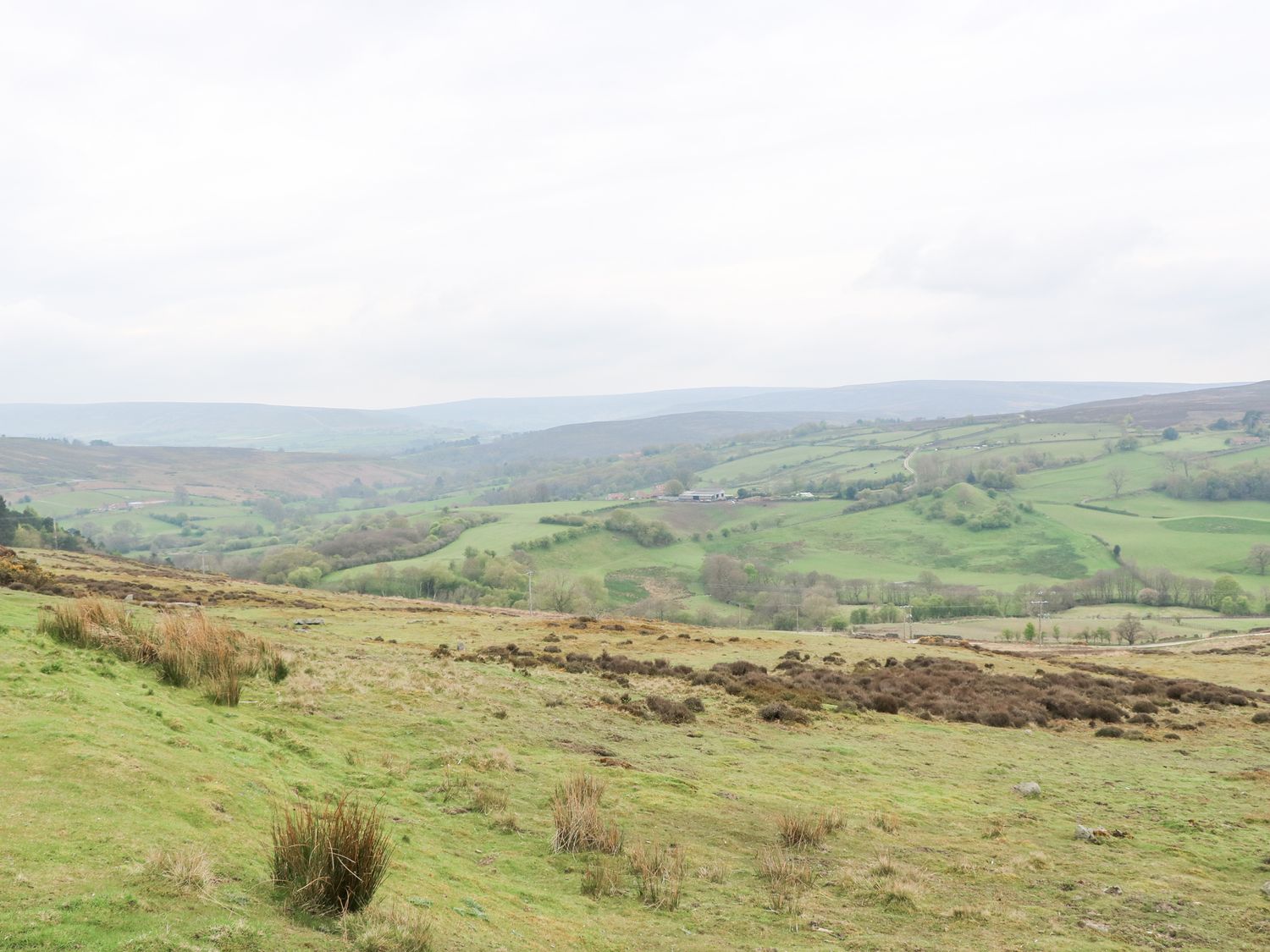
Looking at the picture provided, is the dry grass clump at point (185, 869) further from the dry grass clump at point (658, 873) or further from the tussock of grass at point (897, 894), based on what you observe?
the tussock of grass at point (897, 894)

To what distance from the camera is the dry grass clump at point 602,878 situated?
9906 mm

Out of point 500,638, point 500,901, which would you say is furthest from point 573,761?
point 500,638

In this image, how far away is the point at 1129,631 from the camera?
81.0m

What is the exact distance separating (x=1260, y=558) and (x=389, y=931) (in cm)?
14341

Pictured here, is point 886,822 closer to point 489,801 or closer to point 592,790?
point 592,790

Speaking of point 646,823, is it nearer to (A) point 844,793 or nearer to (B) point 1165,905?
(A) point 844,793

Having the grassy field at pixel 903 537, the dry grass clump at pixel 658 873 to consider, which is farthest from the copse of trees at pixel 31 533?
the dry grass clump at pixel 658 873

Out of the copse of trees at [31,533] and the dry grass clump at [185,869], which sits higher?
the dry grass clump at [185,869]

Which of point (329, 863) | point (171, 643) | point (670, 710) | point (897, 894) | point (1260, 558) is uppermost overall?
point (171, 643)

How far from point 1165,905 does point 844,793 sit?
593 centimetres

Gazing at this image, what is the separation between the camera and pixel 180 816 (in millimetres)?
8266

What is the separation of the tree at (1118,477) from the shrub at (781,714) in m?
166

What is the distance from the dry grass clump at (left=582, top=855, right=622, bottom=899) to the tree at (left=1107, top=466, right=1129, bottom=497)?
180 m

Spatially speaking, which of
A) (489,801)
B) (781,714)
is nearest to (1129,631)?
(781,714)
